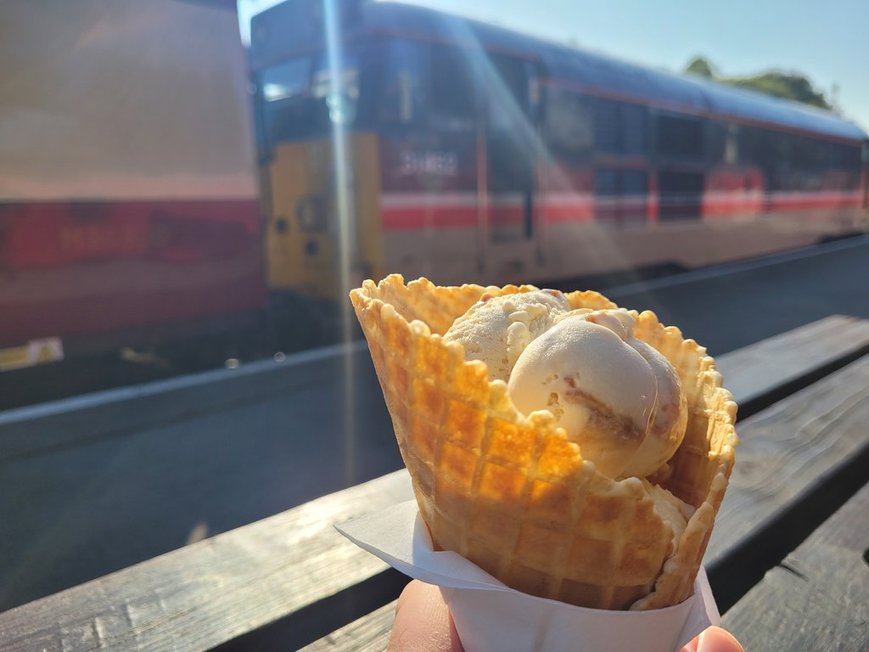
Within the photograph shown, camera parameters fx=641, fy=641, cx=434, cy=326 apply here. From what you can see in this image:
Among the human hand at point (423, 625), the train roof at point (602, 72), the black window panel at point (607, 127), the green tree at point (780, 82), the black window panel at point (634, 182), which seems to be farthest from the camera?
the green tree at point (780, 82)

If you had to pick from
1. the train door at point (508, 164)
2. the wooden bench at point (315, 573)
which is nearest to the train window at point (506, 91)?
the train door at point (508, 164)

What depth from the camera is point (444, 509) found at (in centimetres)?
98

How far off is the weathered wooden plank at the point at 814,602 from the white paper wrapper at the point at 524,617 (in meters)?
0.27

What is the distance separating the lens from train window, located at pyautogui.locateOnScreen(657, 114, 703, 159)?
921 cm

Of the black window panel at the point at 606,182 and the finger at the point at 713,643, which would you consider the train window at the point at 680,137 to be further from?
the finger at the point at 713,643

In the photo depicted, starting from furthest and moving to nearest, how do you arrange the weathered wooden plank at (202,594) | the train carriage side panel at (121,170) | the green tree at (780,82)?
the green tree at (780,82) → the train carriage side panel at (121,170) → the weathered wooden plank at (202,594)

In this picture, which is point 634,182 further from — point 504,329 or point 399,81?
point 504,329

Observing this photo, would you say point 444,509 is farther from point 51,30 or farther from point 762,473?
point 51,30

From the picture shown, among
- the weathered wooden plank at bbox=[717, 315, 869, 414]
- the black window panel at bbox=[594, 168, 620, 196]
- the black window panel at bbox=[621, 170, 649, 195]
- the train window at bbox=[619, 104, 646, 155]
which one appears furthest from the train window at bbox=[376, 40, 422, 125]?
the weathered wooden plank at bbox=[717, 315, 869, 414]

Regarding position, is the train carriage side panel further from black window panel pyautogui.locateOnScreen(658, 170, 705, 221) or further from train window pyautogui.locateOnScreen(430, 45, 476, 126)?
black window panel pyautogui.locateOnScreen(658, 170, 705, 221)

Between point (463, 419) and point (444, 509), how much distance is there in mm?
154

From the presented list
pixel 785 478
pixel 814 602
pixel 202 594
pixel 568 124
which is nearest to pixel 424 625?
pixel 202 594

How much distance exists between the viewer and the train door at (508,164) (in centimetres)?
699

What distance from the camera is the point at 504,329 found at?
100 centimetres
